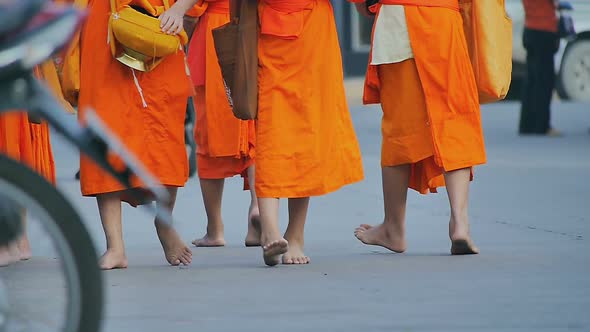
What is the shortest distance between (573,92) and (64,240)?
55.7 feet

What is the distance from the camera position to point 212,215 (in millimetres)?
7773

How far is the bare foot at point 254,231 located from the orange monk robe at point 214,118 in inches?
8.9

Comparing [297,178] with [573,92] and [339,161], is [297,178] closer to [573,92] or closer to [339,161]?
[339,161]

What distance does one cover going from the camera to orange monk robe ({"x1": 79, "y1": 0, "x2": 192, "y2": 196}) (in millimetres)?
6535

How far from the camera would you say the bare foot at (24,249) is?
144 inches

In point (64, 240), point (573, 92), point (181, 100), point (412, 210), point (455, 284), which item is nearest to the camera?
point (64, 240)

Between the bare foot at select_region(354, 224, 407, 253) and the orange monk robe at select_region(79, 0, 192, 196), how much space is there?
1006 mm

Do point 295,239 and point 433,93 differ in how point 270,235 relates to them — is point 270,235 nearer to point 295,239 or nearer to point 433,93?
point 295,239

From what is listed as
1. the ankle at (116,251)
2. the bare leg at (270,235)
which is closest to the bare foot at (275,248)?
the bare leg at (270,235)

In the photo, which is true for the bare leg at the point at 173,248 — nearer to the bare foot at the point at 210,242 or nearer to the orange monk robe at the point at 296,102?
the orange monk robe at the point at 296,102

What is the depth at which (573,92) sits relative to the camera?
20000mm

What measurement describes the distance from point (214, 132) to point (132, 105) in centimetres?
113

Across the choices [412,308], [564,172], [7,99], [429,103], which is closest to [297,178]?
[429,103]

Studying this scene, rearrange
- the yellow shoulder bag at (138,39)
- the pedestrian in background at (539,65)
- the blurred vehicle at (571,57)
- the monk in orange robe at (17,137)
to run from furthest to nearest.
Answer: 1. the blurred vehicle at (571,57)
2. the pedestrian in background at (539,65)
3. the monk in orange robe at (17,137)
4. the yellow shoulder bag at (138,39)
